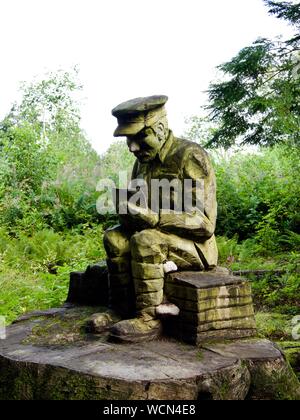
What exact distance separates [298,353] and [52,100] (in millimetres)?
18557

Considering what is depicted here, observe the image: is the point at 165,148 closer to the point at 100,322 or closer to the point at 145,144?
the point at 145,144

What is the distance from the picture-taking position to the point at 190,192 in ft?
12.8

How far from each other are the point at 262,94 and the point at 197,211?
2302 millimetres

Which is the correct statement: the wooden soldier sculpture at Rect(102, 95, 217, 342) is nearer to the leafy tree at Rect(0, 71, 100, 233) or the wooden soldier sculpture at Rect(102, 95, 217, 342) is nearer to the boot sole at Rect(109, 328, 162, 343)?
the boot sole at Rect(109, 328, 162, 343)

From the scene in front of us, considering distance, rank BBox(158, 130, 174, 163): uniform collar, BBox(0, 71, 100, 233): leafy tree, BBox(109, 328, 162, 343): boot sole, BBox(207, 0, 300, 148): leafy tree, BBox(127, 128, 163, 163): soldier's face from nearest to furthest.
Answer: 1. BBox(109, 328, 162, 343): boot sole
2. BBox(127, 128, 163, 163): soldier's face
3. BBox(158, 130, 174, 163): uniform collar
4. BBox(207, 0, 300, 148): leafy tree
5. BBox(0, 71, 100, 233): leafy tree

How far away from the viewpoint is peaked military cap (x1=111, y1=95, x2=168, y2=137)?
3.81m

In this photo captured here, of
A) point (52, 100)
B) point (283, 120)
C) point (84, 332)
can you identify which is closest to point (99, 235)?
point (283, 120)

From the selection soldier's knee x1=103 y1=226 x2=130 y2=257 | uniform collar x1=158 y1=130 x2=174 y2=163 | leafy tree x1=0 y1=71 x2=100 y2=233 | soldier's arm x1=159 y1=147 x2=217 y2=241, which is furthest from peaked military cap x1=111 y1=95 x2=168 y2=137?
leafy tree x1=0 y1=71 x2=100 y2=233

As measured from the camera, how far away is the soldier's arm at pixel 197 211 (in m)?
3.82

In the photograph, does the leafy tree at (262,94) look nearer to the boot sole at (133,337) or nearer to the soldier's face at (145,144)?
the soldier's face at (145,144)

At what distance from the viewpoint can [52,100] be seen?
70.6ft
